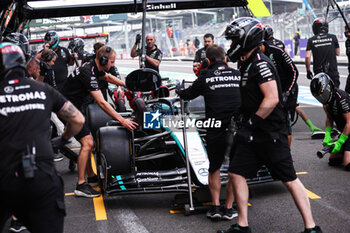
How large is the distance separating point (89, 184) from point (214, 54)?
8.46ft

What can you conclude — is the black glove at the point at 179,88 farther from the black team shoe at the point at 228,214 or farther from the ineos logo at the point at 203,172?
the black team shoe at the point at 228,214

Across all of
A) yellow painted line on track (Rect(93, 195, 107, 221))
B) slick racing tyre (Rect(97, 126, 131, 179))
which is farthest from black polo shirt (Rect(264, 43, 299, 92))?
yellow painted line on track (Rect(93, 195, 107, 221))

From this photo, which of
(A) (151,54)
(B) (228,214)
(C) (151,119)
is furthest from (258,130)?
(A) (151,54)

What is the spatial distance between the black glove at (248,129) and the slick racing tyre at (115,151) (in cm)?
167

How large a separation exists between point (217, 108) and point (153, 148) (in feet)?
4.30

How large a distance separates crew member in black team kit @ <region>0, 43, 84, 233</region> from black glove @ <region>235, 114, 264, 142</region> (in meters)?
1.71

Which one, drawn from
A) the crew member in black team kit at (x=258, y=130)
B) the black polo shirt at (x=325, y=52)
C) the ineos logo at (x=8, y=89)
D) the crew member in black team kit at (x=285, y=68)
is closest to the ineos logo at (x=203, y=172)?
the crew member in black team kit at (x=258, y=130)

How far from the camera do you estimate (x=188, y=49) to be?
48094 millimetres

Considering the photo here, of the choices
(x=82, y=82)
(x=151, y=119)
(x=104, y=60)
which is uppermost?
(x=104, y=60)

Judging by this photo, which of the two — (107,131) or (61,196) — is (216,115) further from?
(61,196)

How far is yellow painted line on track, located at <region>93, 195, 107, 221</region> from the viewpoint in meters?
5.40

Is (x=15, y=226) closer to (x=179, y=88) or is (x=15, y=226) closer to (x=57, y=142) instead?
(x=57, y=142)

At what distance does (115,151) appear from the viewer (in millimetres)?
5637

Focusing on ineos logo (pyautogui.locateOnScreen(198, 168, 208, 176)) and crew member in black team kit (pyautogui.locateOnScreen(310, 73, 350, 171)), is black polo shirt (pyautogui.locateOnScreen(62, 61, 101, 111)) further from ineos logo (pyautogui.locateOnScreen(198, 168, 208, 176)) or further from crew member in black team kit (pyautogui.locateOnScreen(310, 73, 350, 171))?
crew member in black team kit (pyautogui.locateOnScreen(310, 73, 350, 171))
